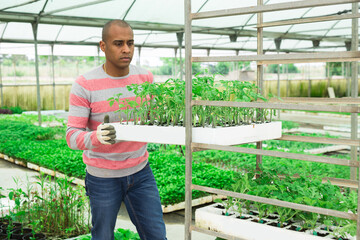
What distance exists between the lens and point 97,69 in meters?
2.47

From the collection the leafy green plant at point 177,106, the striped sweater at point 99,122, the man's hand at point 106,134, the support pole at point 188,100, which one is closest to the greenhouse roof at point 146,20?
the leafy green plant at point 177,106

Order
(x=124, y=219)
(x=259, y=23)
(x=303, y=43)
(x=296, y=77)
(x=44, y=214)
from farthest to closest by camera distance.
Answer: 1. (x=296, y=77)
2. (x=303, y=43)
3. (x=124, y=219)
4. (x=44, y=214)
5. (x=259, y=23)

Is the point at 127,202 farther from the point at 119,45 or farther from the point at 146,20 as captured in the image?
the point at 146,20

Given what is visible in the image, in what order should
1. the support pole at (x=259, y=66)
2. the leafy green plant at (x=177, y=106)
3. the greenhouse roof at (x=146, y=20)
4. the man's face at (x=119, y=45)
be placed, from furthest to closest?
the greenhouse roof at (x=146, y=20), the support pole at (x=259, y=66), the leafy green plant at (x=177, y=106), the man's face at (x=119, y=45)

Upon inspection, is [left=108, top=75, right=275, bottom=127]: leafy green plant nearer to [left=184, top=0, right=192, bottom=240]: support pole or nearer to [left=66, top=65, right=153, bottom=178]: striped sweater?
[left=66, top=65, right=153, bottom=178]: striped sweater

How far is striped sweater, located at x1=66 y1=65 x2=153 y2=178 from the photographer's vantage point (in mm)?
2354

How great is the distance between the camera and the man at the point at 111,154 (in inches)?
92.4

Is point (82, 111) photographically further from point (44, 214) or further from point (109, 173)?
point (44, 214)

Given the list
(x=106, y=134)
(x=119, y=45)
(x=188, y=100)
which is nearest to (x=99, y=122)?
(x=106, y=134)

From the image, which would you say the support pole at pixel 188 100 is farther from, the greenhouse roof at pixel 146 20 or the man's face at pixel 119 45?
the greenhouse roof at pixel 146 20

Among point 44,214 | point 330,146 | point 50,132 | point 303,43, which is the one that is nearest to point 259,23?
point 44,214

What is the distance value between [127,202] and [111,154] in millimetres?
325

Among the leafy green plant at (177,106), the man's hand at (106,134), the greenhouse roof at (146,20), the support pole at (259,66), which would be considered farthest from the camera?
the greenhouse roof at (146,20)

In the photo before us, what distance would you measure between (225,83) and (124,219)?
240 cm
